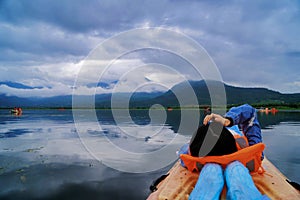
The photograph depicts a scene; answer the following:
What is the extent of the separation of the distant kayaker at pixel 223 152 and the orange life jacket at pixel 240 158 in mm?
45

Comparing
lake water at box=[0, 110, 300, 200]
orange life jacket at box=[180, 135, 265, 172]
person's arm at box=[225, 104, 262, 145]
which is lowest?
lake water at box=[0, 110, 300, 200]

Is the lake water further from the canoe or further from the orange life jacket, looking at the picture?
the orange life jacket

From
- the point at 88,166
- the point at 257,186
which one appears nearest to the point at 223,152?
the point at 257,186

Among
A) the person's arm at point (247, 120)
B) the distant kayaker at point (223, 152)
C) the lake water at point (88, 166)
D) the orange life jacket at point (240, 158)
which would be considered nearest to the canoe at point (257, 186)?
the orange life jacket at point (240, 158)

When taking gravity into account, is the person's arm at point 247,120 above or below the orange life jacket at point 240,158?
above

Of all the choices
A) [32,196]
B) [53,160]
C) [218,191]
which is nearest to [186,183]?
[218,191]

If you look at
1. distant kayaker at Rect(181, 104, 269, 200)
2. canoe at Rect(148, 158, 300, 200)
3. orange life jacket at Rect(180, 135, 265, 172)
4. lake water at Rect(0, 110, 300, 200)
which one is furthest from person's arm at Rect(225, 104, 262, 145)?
lake water at Rect(0, 110, 300, 200)

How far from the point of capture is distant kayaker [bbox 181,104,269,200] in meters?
3.78

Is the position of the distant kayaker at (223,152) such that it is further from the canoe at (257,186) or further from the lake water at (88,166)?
the lake water at (88,166)

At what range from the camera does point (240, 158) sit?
182 inches

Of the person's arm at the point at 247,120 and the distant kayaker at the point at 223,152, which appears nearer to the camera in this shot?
the distant kayaker at the point at 223,152

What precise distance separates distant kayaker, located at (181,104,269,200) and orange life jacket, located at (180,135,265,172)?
45 millimetres

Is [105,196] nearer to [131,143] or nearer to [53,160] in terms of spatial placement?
[53,160]

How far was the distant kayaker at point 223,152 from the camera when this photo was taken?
3.78 m
